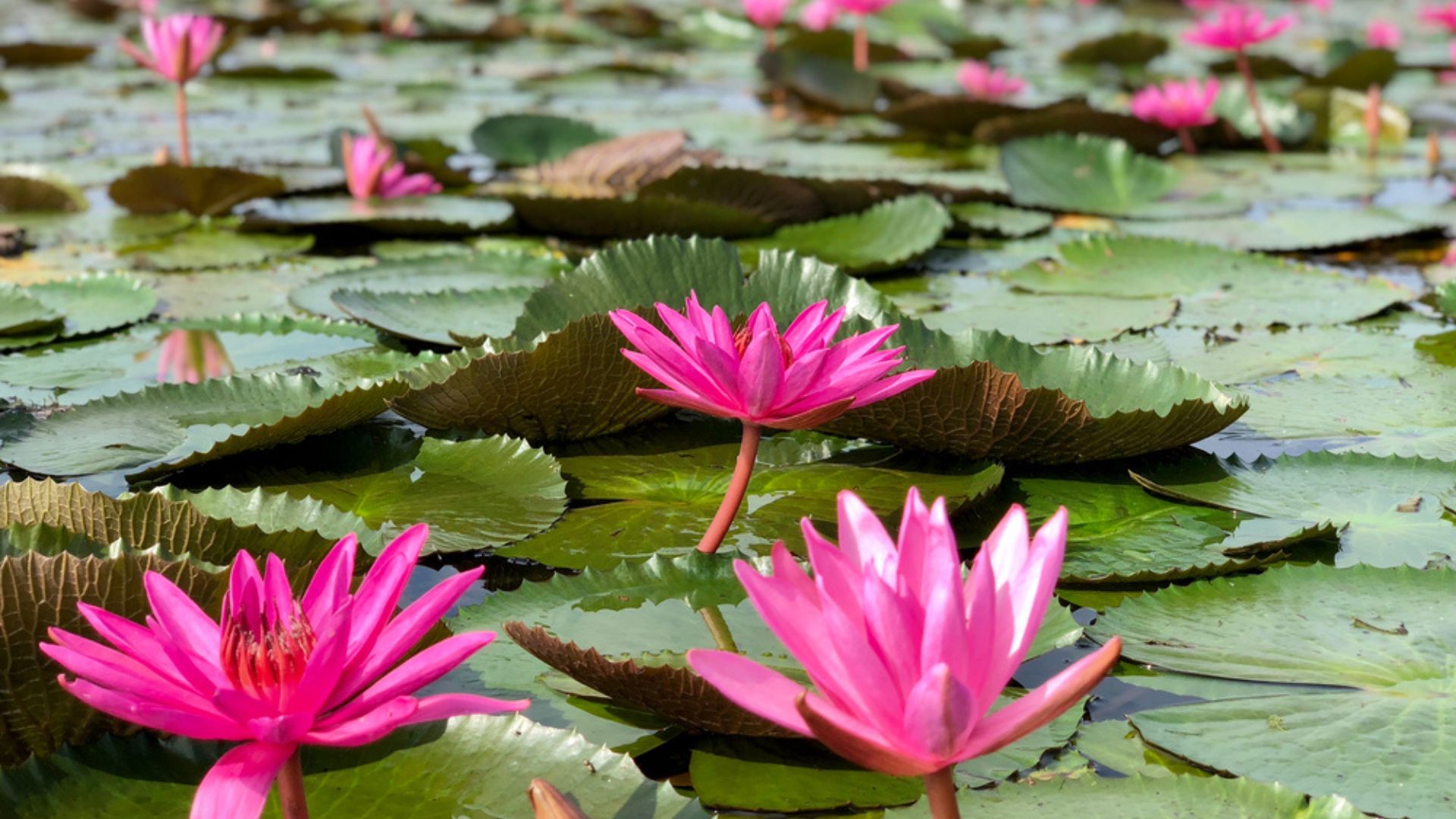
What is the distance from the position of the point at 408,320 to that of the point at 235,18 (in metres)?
7.03

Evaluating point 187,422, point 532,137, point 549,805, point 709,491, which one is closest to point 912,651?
point 549,805

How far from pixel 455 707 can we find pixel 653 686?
274mm

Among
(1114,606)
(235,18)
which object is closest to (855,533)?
(1114,606)

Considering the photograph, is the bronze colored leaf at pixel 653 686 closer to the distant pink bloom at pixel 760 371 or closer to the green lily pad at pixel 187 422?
the distant pink bloom at pixel 760 371

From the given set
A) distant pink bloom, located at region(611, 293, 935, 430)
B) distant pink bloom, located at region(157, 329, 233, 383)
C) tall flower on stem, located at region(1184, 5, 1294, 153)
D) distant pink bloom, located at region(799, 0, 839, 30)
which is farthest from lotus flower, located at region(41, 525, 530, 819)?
distant pink bloom, located at region(799, 0, 839, 30)

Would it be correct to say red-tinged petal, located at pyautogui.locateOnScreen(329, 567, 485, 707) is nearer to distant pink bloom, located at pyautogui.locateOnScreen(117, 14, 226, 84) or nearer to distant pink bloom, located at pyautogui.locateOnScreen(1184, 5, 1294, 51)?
distant pink bloom, located at pyautogui.locateOnScreen(117, 14, 226, 84)

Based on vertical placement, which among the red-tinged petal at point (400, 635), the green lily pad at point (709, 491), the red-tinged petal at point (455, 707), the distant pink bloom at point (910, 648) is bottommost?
the green lily pad at point (709, 491)

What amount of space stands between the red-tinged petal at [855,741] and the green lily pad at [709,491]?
0.62 meters

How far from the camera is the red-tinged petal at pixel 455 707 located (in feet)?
2.53

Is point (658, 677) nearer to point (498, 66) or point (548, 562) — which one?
point (548, 562)

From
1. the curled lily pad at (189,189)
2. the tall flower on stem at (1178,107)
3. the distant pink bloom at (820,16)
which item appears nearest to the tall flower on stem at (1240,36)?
the tall flower on stem at (1178,107)

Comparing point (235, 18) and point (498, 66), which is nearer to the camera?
point (498, 66)

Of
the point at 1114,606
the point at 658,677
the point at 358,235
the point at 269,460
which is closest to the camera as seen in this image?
the point at 658,677

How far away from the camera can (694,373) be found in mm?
1165
